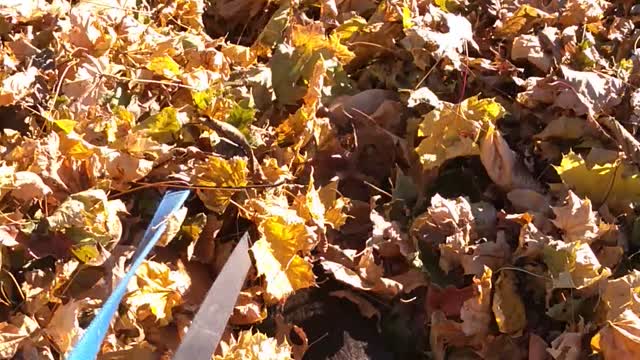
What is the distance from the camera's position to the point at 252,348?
3.90 ft

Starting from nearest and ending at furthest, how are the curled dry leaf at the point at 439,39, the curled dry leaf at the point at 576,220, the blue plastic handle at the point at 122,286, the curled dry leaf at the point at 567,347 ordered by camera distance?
the blue plastic handle at the point at 122,286 < the curled dry leaf at the point at 567,347 < the curled dry leaf at the point at 576,220 < the curled dry leaf at the point at 439,39

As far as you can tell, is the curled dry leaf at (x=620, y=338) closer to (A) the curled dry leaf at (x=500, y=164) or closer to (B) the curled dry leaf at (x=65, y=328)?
(A) the curled dry leaf at (x=500, y=164)

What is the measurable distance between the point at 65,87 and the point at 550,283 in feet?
2.82

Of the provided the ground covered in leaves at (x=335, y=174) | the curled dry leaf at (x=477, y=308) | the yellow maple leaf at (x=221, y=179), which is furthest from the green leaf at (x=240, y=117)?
the curled dry leaf at (x=477, y=308)

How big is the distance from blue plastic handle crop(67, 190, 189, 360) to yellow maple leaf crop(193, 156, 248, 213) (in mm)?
34

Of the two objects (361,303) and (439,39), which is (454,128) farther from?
(361,303)

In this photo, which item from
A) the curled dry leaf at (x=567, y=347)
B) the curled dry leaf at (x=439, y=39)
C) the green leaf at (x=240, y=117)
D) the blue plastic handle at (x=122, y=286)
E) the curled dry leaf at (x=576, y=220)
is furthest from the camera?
the curled dry leaf at (x=439, y=39)

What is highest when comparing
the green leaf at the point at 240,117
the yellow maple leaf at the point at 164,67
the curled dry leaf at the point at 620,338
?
the yellow maple leaf at the point at 164,67

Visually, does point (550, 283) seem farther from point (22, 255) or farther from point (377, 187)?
point (22, 255)

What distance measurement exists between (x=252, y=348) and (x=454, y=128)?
54 cm

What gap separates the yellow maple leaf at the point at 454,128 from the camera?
146 cm

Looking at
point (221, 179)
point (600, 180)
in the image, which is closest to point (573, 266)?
point (600, 180)

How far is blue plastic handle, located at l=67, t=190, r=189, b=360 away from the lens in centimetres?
109

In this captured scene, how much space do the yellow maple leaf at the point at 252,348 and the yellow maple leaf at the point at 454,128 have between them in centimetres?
44
